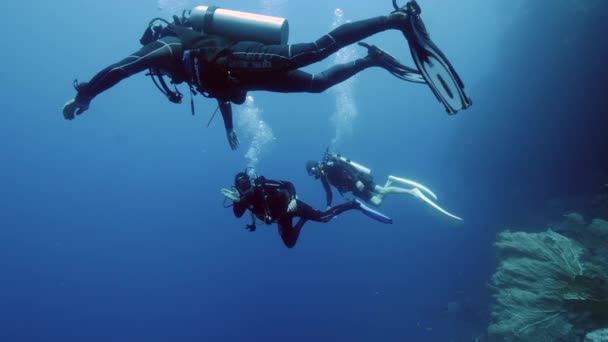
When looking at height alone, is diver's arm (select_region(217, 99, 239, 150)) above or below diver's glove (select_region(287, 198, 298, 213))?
above

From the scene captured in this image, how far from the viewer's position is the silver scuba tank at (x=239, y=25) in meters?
3.48

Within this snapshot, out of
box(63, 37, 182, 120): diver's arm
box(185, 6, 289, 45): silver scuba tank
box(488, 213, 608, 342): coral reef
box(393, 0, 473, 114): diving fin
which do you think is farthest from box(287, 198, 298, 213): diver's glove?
box(488, 213, 608, 342): coral reef

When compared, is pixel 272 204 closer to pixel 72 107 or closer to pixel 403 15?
pixel 72 107

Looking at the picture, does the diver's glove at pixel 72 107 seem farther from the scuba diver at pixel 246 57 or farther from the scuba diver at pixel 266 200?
the scuba diver at pixel 266 200

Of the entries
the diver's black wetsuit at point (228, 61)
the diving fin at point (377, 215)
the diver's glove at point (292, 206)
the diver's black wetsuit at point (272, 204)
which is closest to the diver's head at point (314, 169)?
the diving fin at point (377, 215)

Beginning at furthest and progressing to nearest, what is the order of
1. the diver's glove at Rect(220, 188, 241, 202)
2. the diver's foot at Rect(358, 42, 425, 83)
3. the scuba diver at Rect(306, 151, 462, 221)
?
the scuba diver at Rect(306, 151, 462, 221) < the diver's glove at Rect(220, 188, 241, 202) < the diver's foot at Rect(358, 42, 425, 83)

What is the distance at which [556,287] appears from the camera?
722 cm

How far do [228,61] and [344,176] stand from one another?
554 centimetres

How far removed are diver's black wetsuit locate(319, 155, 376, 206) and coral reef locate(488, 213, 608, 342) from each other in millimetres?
3321

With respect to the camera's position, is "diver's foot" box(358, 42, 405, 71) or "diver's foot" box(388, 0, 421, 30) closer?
"diver's foot" box(388, 0, 421, 30)

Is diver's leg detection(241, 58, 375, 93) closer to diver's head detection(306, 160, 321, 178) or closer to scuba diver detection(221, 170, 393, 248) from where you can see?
scuba diver detection(221, 170, 393, 248)

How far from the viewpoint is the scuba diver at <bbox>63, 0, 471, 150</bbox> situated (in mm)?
3086

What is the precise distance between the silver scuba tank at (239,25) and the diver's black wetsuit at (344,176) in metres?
5.07

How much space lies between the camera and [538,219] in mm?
17281
